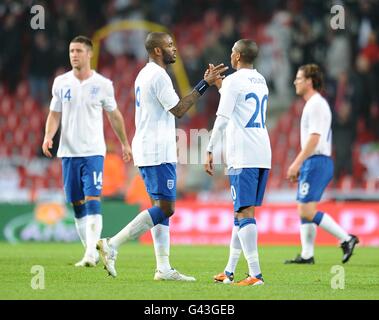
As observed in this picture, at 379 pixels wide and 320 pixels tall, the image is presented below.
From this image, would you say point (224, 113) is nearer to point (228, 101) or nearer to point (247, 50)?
point (228, 101)

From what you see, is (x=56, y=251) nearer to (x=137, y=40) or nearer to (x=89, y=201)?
(x=89, y=201)

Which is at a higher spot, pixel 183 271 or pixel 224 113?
pixel 224 113

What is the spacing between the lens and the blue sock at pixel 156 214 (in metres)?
9.06

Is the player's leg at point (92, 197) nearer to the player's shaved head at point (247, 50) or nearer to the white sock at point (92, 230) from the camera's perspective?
the white sock at point (92, 230)

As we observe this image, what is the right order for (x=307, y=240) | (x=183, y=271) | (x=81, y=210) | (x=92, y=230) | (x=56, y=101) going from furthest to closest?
(x=307, y=240)
(x=81, y=210)
(x=56, y=101)
(x=92, y=230)
(x=183, y=271)

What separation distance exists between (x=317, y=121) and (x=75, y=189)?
9.88ft

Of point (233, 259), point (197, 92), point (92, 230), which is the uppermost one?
point (197, 92)

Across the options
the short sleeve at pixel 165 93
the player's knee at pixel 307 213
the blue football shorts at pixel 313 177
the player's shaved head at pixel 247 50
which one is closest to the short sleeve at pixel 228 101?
the player's shaved head at pixel 247 50

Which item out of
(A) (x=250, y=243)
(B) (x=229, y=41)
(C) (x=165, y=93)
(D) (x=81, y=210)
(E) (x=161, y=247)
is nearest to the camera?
(A) (x=250, y=243)

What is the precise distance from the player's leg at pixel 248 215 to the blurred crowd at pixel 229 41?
9938mm

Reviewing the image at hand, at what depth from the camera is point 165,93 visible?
9031 millimetres

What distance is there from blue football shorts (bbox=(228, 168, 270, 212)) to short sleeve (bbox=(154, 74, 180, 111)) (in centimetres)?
82

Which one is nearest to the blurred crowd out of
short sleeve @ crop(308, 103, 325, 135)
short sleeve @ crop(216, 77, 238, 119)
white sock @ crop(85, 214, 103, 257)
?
short sleeve @ crop(308, 103, 325, 135)

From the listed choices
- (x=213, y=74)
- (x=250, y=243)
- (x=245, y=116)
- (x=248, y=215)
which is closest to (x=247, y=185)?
(x=248, y=215)
